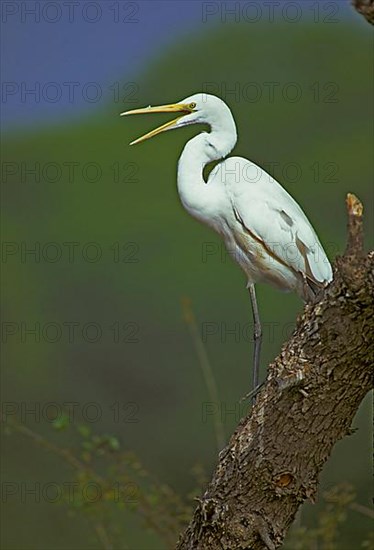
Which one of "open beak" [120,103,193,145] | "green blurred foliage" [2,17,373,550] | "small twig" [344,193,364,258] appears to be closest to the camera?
"small twig" [344,193,364,258]

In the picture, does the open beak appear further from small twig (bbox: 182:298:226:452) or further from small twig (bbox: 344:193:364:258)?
small twig (bbox: 344:193:364:258)

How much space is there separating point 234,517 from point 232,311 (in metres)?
2.18

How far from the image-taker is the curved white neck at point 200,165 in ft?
6.32

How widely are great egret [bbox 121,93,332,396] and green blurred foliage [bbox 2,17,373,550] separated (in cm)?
114

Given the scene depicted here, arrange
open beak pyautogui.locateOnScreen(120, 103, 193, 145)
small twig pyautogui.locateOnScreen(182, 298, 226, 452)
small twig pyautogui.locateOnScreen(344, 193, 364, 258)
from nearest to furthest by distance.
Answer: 1. small twig pyautogui.locateOnScreen(344, 193, 364, 258)
2. open beak pyautogui.locateOnScreen(120, 103, 193, 145)
3. small twig pyautogui.locateOnScreen(182, 298, 226, 452)

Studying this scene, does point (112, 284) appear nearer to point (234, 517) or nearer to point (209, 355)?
point (209, 355)

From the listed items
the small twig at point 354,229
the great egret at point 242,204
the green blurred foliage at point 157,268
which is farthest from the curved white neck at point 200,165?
the green blurred foliage at point 157,268

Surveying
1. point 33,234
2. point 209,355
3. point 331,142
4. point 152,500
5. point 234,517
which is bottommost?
point 234,517

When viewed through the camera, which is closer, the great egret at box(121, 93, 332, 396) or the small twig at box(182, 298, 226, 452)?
the great egret at box(121, 93, 332, 396)

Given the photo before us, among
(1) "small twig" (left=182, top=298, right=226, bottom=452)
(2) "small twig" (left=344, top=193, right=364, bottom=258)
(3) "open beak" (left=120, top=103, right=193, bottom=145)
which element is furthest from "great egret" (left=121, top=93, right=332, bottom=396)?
(2) "small twig" (left=344, top=193, right=364, bottom=258)

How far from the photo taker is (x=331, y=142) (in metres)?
4.10

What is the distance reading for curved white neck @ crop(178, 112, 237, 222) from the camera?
6.32 feet

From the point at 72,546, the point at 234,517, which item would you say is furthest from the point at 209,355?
the point at 234,517

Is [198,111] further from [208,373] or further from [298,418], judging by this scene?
[208,373]
